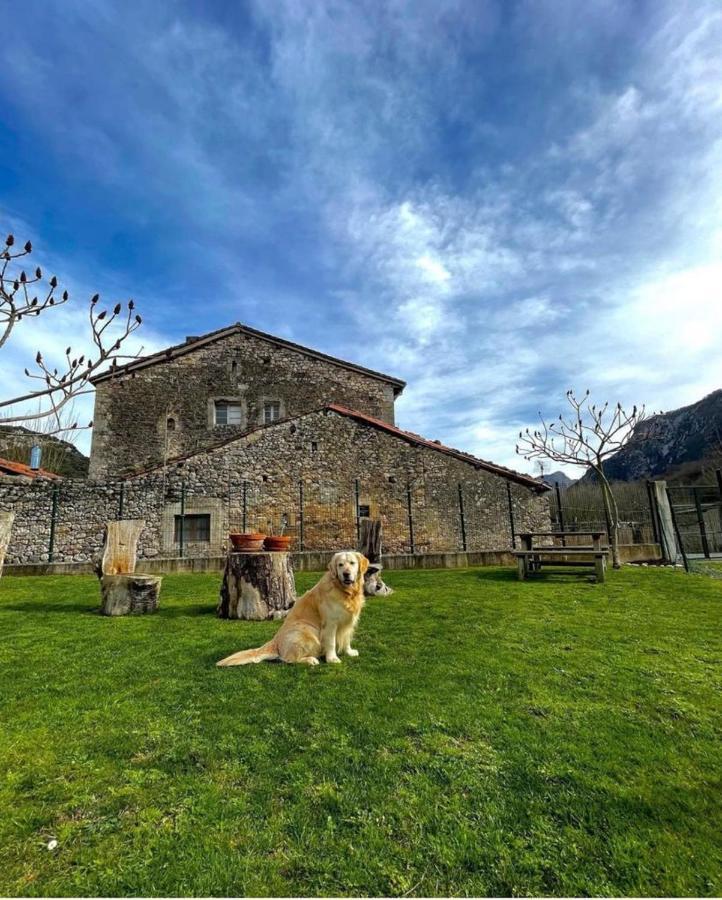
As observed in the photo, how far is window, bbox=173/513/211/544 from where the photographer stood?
53.3 ft

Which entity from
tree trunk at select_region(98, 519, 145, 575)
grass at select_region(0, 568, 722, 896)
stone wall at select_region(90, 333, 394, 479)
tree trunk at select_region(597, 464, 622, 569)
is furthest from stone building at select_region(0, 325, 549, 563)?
grass at select_region(0, 568, 722, 896)

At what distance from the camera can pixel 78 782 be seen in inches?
101

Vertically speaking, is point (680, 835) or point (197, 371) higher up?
point (197, 371)

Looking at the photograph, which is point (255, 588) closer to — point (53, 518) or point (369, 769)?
point (369, 769)

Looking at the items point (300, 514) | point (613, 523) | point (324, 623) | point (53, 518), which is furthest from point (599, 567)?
point (53, 518)

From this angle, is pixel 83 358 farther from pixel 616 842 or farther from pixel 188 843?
pixel 616 842

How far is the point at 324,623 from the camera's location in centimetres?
480

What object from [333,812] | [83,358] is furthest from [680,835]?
[83,358]

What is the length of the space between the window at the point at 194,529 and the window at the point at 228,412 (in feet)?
24.1

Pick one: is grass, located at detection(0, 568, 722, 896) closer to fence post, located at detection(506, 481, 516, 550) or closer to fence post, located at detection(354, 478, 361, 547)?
fence post, located at detection(354, 478, 361, 547)

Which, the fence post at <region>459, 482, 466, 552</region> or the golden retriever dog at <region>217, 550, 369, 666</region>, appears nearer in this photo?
the golden retriever dog at <region>217, 550, 369, 666</region>

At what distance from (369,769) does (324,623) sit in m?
2.17

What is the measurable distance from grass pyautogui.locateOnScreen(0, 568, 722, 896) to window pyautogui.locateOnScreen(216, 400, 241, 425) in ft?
59.1

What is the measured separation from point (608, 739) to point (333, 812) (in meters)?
1.90
